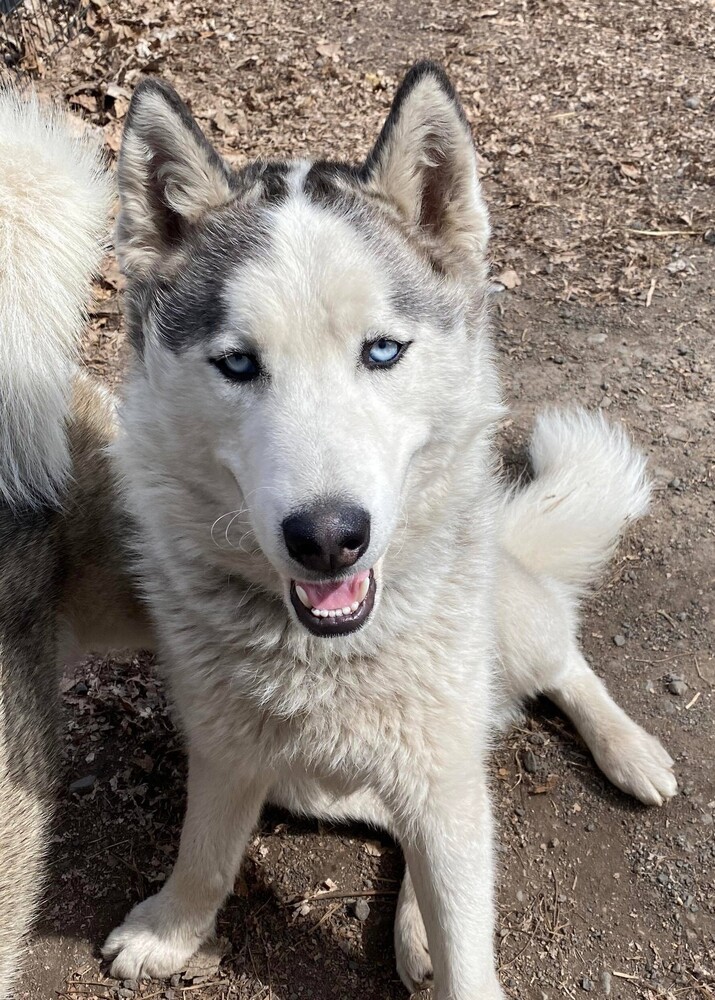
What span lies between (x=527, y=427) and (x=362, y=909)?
2.05 m

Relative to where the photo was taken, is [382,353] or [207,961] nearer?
[382,353]

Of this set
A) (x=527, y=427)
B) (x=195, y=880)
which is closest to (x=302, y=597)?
(x=195, y=880)

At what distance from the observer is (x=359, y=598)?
171 cm

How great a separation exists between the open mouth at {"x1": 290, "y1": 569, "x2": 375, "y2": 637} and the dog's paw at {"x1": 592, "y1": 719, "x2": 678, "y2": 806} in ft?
4.47

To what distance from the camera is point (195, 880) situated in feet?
7.77

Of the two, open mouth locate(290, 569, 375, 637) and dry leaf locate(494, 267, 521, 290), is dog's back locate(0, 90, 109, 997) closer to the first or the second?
open mouth locate(290, 569, 375, 637)

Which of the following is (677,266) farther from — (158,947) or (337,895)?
(158,947)

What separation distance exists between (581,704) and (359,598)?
139cm

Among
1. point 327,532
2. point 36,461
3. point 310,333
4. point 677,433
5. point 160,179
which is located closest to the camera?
point 327,532

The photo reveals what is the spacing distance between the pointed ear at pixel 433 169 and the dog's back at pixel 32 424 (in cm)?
88

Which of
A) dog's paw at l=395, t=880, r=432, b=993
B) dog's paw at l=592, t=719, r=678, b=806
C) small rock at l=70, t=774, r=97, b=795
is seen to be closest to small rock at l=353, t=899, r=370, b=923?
dog's paw at l=395, t=880, r=432, b=993

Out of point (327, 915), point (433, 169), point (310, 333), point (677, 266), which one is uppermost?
point (677, 266)

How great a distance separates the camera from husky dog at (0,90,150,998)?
217cm

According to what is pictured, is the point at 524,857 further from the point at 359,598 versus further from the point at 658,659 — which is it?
the point at 359,598
